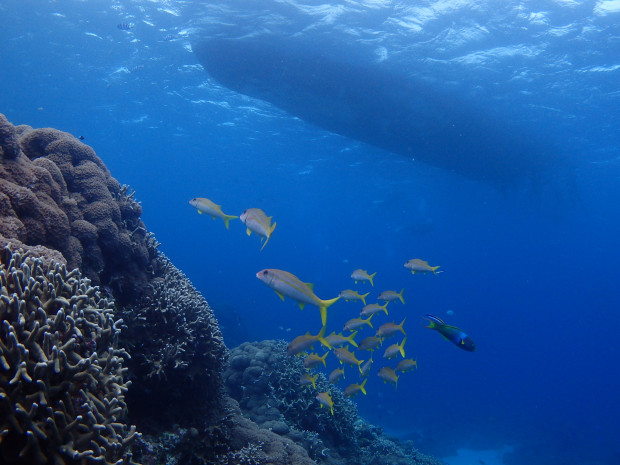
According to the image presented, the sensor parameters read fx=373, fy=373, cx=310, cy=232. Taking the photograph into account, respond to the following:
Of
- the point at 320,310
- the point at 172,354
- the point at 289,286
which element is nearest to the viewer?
the point at 289,286

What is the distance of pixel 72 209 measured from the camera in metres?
5.63

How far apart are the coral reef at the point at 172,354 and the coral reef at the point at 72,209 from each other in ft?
1.65

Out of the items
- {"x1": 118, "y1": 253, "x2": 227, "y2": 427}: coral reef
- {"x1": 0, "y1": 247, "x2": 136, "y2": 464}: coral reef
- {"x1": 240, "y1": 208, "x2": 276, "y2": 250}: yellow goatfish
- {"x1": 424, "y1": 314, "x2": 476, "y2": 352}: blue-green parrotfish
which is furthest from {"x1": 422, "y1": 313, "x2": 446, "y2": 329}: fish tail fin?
{"x1": 0, "y1": 247, "x2": 136, "y2": 464}: coral reef

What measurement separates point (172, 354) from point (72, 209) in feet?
8.74

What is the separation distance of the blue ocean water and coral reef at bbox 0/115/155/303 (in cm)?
555

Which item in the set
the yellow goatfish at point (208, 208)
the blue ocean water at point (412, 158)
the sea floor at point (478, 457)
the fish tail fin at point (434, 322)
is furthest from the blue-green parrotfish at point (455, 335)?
the sea floor at point (478, 457)

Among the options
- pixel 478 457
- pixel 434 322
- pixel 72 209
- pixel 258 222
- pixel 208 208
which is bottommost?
pixel 72 209

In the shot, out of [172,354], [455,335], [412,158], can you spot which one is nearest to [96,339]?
[172,354]

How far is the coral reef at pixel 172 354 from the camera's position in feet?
18.4

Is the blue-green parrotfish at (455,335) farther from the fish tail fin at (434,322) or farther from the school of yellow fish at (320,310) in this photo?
the school of yellow fish at (320,310)

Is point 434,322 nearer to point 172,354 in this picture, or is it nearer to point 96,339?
point 172,354

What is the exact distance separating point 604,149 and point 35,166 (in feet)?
121

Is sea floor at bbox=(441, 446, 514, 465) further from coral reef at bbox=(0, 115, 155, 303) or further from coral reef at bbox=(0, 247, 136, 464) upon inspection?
coral reef at bbox=(0, 247, 136, 464)

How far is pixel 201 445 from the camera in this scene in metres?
5.94
